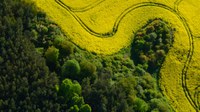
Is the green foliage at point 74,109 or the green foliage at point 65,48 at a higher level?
the green foliage at point 65,48

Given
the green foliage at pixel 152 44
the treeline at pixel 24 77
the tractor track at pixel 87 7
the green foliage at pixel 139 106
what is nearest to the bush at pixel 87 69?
the treeline at pixel 24 77

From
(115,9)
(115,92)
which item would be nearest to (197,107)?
(115,92)

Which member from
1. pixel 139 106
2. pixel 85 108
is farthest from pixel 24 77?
Answer: pixel 139 106

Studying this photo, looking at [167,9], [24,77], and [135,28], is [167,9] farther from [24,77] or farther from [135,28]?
[24,77]

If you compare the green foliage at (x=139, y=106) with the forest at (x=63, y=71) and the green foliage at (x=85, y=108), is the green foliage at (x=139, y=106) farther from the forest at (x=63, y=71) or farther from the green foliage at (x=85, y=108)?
the green foliage at (x=85, y=108)

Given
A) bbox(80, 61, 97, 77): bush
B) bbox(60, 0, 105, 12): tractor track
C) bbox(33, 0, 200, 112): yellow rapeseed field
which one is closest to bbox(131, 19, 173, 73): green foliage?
bbox(33, 0, 200, 112): yellow rapeseed field

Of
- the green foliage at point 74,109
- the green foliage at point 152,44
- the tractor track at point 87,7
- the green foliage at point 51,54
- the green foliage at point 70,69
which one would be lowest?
the green foliage at point 74,109

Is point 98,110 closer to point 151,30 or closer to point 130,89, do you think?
point 130,89

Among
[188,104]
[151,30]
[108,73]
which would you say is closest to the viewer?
Answer: [108,73]

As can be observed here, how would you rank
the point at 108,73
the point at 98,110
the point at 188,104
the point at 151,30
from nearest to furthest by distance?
the point at 98,110 → the point at 108,73 → the point at 188,104 → the point at 151,30
